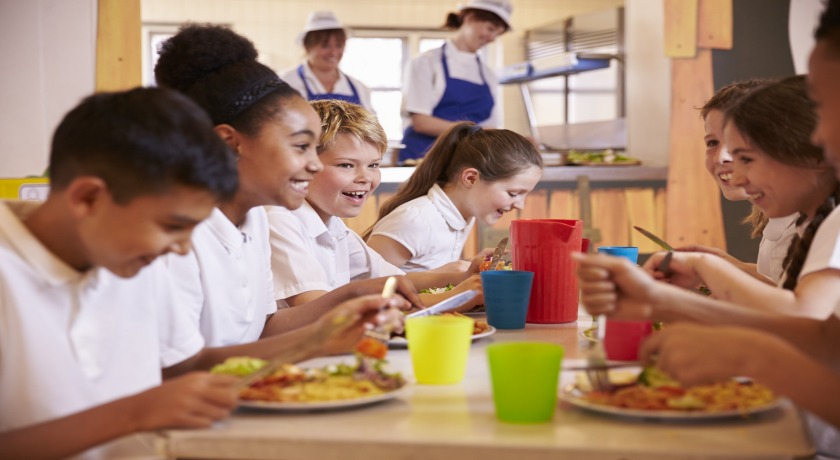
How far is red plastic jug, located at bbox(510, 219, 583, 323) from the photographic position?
193 centimetres

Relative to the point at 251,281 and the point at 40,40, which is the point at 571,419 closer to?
the point at 251,281

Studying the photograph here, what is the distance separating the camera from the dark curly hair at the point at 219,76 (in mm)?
1819

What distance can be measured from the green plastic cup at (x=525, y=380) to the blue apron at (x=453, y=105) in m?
4.14

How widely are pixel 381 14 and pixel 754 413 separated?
856 centimetres

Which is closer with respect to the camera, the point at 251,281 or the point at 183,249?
the point at 183,249

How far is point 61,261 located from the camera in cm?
126

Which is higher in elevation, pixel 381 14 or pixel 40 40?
pixel 381 14

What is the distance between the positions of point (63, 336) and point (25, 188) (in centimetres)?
214

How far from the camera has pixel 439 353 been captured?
133cm

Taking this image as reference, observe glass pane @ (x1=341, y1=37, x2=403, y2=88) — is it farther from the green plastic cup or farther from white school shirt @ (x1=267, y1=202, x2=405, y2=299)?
the green plastic cup

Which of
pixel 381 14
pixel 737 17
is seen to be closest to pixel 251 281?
pixel 737 17

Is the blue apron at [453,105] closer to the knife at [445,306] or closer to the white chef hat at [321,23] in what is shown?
the white chef hat at [321,23]

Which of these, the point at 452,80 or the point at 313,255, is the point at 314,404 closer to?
the point at 313,255

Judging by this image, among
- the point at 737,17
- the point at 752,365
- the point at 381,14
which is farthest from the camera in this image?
the point at 381,14
